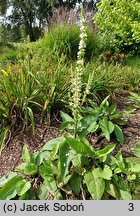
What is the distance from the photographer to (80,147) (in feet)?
7.66

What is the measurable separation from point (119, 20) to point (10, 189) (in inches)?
291

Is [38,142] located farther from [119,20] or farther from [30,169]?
[119,20]

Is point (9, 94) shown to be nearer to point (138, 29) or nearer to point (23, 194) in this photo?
point (23, 194)

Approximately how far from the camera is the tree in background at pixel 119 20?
8.22 m

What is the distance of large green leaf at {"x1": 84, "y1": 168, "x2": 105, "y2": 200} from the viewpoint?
2.27 meters

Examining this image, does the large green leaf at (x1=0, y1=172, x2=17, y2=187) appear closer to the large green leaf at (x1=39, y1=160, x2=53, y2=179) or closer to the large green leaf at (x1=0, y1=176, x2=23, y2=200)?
the large green leaf at (x1=0, y1=176, x2=23, y2=200)

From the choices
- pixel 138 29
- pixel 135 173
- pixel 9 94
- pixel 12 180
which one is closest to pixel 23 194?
pixel 12 180

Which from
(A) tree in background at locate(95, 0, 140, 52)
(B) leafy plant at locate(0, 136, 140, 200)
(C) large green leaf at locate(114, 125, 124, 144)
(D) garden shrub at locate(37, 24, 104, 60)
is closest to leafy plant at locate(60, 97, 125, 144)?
(C) large green leaf at locate(114, 125, 124, 144)

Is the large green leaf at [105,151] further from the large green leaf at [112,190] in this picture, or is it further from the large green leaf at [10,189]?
the large green leaf at [10,189]

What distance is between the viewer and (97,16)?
31.3 ft

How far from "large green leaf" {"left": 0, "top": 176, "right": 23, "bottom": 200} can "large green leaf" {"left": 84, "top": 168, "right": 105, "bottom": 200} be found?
51cm

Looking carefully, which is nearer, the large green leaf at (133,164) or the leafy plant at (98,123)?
the large green leaf at (133,164)

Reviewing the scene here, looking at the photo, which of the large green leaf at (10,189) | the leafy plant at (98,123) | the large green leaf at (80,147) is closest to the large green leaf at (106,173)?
the large green leaf at (80,147)

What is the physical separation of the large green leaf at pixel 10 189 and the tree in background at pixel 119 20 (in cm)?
597
